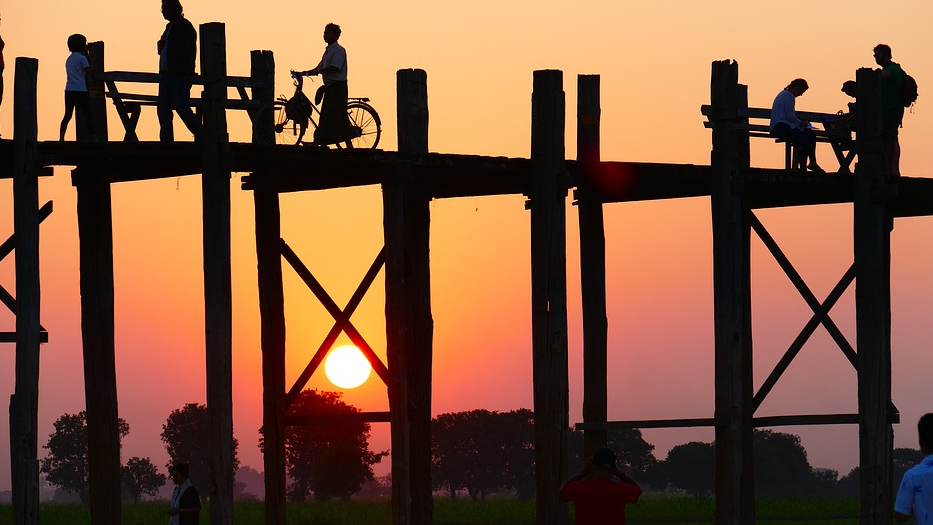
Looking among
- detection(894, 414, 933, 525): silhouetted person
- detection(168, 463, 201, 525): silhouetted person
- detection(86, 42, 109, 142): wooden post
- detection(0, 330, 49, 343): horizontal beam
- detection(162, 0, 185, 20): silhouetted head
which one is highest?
detection(162, 0, 185, 20): silhouetted head

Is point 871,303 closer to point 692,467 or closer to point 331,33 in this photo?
point 331,33

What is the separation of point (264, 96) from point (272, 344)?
278cm

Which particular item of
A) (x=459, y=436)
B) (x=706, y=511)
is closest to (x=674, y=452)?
(x=459, y=436)

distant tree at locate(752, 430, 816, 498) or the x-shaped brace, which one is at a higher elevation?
the x-shaped brace

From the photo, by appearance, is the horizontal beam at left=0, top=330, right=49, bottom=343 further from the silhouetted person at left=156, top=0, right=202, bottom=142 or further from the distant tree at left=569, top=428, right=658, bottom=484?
the distant tree at left=569, top=428, right=658, bottom=484

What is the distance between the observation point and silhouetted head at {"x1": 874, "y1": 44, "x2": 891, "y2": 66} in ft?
71.7

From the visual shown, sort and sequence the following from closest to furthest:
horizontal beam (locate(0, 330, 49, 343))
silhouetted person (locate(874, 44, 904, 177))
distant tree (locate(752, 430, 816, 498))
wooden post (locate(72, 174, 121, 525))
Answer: horizontal beam (locate(0, 330, 49, 343)), wooden post (locate(72, 174, 121, 525)), silhouetted person (locate(874, 44, 904, 177)), distant tree (locate(752, 430, 816, 498))

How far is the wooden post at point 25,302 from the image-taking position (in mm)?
17203

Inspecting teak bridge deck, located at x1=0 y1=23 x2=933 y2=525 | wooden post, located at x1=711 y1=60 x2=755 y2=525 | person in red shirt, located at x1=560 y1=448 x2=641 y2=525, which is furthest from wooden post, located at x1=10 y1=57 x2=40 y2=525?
wooden post, located at x1=711 y1=60 x2=755 y2=525

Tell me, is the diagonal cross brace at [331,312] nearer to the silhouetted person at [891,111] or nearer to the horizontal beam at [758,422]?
the horizontal beam at [758,422]

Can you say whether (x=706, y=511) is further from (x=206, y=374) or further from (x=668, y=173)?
(x=206, y=374)

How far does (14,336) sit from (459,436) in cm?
8057

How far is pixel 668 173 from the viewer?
1969 cm

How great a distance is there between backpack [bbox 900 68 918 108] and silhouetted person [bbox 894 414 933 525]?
1157 cm
